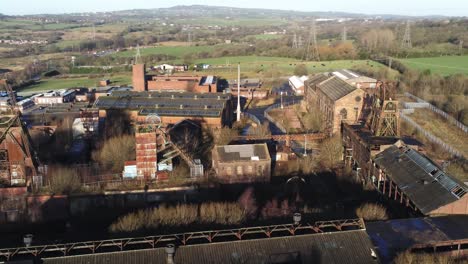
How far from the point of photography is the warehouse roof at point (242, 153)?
68.7ft

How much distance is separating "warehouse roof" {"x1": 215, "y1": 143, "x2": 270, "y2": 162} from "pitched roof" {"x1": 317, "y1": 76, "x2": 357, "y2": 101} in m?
9.78

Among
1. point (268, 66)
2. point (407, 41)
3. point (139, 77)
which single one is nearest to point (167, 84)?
point (139, 77)

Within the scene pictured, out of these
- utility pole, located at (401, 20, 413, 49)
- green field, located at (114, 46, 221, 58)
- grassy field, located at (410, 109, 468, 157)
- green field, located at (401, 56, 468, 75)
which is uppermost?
utility pole, located at (401, 20, 413, 49)

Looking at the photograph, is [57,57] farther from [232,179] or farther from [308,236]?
[308,236]

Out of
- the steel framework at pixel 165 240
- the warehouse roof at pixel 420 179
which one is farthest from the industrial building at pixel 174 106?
the steel framework at pixel 165 240

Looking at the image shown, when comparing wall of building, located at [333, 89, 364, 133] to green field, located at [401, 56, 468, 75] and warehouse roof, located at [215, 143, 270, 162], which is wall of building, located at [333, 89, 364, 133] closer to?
warehouse roof, located at [215, 143, 270, 162]

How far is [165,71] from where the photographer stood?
60.2 meters

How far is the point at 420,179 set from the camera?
55.0ft

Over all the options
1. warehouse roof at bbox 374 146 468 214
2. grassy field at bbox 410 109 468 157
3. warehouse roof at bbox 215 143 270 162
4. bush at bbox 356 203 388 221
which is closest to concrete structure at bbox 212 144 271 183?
warehouse roof at bbox 215 143 270 162

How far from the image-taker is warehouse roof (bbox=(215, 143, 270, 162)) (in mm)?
20938

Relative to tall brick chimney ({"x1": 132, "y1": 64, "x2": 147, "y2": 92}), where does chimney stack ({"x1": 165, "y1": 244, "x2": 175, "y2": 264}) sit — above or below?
below

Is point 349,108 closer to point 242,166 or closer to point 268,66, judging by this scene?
point 242,166

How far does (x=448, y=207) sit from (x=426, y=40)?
68.0m

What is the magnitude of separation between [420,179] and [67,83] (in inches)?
1924
